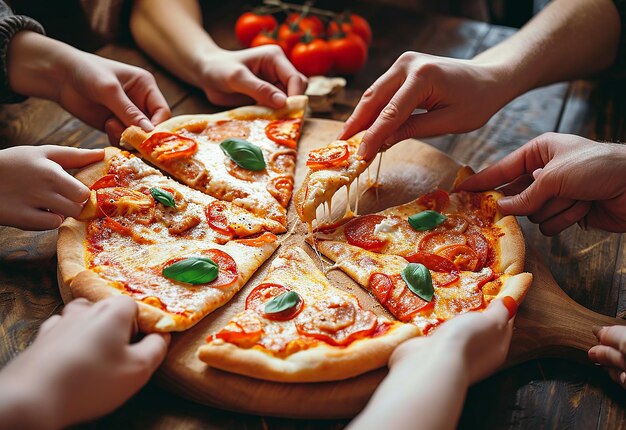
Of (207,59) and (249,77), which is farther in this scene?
(207,59)

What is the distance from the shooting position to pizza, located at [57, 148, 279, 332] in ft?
Result: 9.50

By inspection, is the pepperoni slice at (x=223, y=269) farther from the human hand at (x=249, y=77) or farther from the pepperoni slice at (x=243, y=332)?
the human hand at (x=249, y=77)

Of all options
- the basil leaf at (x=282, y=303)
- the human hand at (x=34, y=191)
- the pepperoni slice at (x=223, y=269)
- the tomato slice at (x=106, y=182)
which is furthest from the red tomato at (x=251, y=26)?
the basil leaf at (x=282, y=303)

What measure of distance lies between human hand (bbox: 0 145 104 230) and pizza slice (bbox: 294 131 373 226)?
1.16m

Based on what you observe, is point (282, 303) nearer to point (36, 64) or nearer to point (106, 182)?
point (106, 182)

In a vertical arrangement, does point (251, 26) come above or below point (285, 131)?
above

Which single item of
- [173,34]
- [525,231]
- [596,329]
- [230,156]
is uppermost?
[173,34]

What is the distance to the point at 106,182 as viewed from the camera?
354 centimetres

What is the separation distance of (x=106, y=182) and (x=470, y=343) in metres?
2.21

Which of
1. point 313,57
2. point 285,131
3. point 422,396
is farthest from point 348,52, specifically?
point 422,396

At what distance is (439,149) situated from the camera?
4500mm

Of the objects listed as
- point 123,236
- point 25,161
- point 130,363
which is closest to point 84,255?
point 123,236

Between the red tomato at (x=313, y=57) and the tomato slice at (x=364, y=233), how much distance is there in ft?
6.14

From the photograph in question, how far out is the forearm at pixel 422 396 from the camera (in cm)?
202
